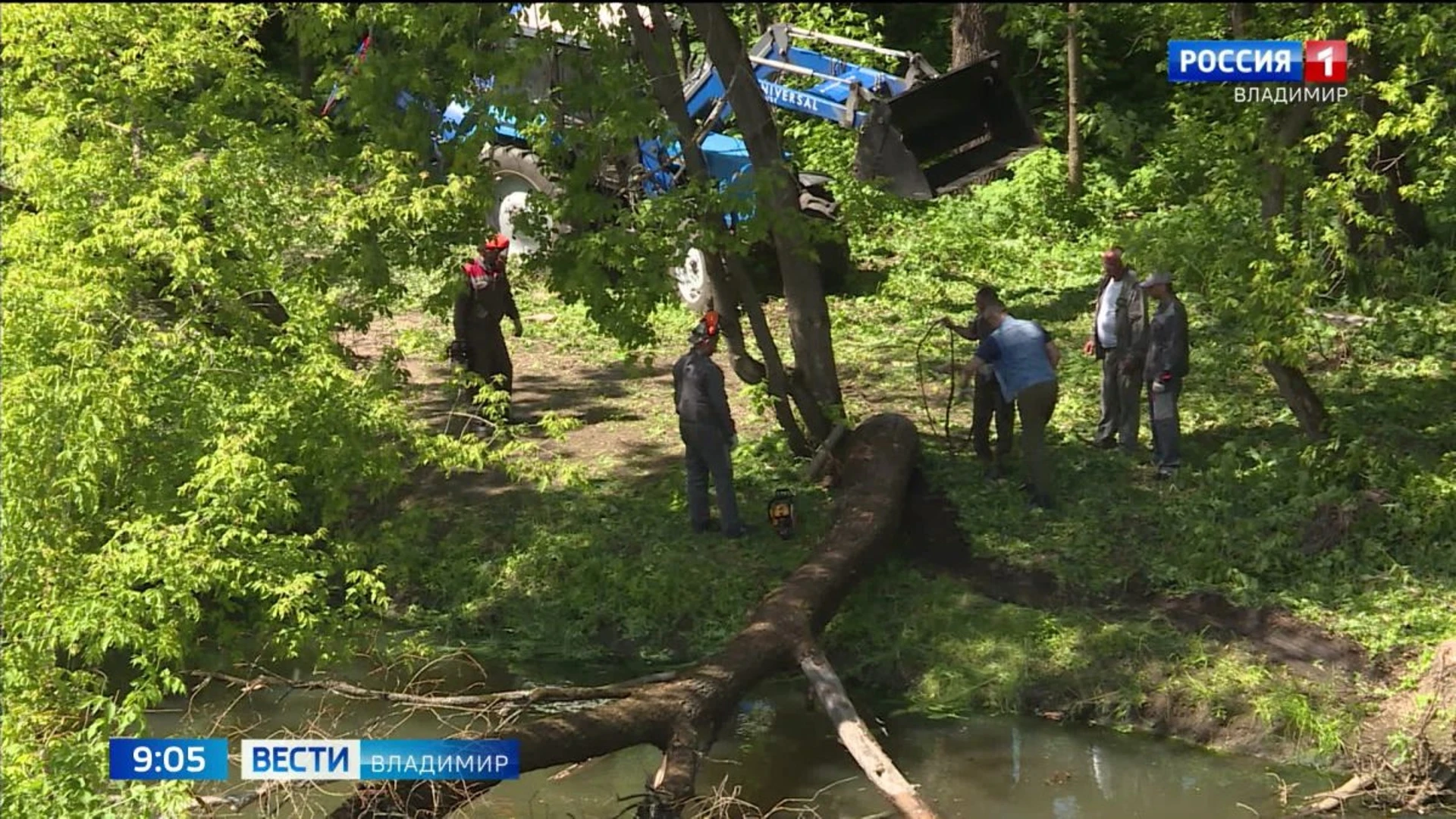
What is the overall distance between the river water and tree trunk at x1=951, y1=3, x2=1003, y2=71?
11375 mm

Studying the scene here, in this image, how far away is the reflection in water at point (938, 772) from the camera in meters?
9.24

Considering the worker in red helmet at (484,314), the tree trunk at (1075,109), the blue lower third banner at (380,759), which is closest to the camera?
the blue lower third banner at (380,759)

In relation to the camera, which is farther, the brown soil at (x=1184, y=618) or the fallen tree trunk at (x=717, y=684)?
the brown soil at (x=1184, y=618)

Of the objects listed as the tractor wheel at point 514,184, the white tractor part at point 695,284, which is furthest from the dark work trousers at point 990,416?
the tractor wheel at point 514,184

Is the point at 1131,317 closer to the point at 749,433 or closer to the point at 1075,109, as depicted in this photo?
the point at 749,433

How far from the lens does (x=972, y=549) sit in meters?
11.9

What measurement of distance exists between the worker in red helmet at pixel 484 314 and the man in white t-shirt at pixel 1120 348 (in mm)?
4896

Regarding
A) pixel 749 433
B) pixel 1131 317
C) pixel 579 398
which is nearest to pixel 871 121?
pixel 749 433

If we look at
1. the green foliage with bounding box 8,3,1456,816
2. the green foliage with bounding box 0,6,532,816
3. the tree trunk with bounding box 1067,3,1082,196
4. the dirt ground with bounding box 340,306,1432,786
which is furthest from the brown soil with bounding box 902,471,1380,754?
the tree trunk with bounding box 1067,3,1082,196

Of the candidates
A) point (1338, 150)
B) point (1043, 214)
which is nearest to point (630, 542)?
point (1338, 150)

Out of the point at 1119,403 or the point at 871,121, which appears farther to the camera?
the point at 871,121

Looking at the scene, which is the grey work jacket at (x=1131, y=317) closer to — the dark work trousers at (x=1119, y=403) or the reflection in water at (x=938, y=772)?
the dark work trousers at (x=1119, y=403)

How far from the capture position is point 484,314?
13.7m

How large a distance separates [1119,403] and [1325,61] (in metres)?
3.00
